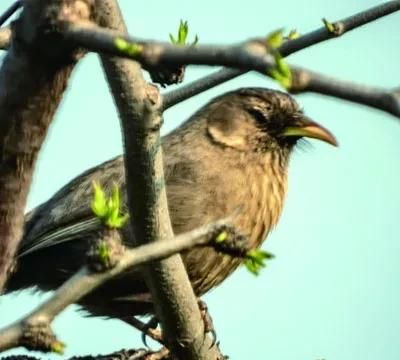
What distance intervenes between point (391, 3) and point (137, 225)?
157 cm

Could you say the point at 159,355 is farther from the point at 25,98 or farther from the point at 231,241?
the point at 25,98

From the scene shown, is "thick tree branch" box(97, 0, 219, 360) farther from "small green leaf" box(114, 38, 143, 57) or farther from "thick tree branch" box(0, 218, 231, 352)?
"small green leaf" box(114, 38, 143, 57)

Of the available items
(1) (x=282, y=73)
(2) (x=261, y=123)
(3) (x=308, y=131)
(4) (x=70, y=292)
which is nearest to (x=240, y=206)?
(3) (x=308, y=131)

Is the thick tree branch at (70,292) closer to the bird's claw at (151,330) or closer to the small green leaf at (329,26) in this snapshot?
the small green leaf at (329,26)

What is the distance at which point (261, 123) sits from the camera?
7922 mm

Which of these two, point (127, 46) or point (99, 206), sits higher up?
point (127, 46)

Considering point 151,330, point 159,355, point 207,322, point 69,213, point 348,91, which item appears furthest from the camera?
point 69,213

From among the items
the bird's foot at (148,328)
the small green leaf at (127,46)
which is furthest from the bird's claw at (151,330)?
the small green leaf at (127,46)

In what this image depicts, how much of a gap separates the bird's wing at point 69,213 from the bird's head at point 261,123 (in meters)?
0.74

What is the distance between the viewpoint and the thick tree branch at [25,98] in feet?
10.3

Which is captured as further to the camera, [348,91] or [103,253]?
[103,253]

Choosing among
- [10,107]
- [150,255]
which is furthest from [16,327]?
[10,107]

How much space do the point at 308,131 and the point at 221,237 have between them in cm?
443

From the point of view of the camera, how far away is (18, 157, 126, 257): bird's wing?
7.37m
